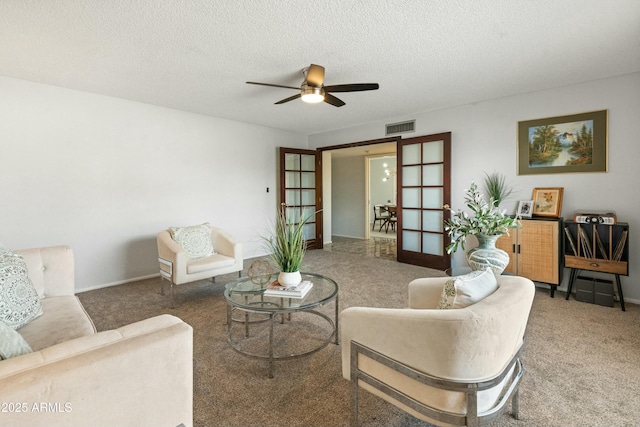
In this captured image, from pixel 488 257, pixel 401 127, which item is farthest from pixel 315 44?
pixel 401 127

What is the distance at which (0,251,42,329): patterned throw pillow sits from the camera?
1646mm

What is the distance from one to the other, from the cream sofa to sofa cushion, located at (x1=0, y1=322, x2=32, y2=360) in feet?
0.44

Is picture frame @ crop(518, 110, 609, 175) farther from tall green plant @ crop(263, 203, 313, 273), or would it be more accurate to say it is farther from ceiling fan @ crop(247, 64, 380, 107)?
tall green plant @ crop(263, 203, 313, 273)

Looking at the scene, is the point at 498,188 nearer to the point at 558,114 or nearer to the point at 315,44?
the point at 558,114

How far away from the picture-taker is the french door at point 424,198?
15.1ft

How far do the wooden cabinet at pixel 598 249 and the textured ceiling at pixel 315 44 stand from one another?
5.41 ft

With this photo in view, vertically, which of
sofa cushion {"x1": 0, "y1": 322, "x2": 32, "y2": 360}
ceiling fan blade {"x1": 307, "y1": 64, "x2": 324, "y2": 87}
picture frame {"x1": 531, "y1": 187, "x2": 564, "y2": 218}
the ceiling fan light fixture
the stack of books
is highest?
ceiling fan blade {"x1": 307, "y1": 64, "x2": 324, "y2": 87}

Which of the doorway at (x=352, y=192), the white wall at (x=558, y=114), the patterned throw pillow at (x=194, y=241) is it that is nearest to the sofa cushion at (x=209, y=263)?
the patterned throw pillow at (x=194, y=241)

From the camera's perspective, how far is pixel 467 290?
135 cm

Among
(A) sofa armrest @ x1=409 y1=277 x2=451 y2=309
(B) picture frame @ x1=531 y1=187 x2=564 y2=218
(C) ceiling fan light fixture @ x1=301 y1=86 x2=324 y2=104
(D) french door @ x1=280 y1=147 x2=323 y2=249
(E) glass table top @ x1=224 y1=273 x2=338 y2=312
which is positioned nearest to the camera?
(A) sofa armrest @ x1=409 y1=277 x2=451 y2=309

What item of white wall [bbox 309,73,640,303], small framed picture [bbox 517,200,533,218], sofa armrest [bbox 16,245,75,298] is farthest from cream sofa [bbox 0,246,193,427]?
white wall [bbox 309,73,640,303]

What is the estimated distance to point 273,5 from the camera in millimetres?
2055

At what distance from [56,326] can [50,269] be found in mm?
744

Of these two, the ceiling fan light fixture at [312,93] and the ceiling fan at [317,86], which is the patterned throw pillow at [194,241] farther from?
the ceiling fan light fixture at [312,93]
